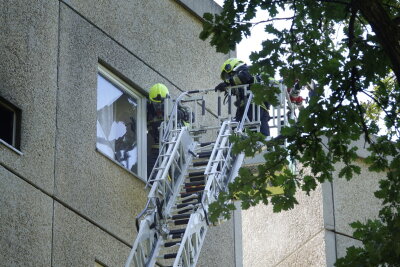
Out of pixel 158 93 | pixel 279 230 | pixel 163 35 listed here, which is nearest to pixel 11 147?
pixel 158 93

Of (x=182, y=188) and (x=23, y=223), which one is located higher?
(x=182, y=188)

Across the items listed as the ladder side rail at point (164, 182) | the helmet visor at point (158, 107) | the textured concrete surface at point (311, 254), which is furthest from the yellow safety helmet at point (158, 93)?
the textured concrete surface at point (311, 254)

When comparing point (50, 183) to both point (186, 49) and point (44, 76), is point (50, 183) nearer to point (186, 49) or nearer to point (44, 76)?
point (44, 76)

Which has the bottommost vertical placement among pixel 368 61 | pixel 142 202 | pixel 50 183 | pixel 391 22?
pixel 391 22

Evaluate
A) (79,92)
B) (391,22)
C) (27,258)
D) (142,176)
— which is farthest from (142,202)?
(391,22)

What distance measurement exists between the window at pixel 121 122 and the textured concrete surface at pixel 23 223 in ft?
6.66

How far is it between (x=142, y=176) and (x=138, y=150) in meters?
0.45

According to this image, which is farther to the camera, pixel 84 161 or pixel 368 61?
pixel 84 161

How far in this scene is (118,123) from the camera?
17.5 m

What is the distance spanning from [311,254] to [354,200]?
1222mm

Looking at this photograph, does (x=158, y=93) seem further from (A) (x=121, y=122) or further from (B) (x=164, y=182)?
(B) (x=164, y=182)

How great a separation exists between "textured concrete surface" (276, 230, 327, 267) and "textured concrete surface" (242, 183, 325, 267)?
0.12ft

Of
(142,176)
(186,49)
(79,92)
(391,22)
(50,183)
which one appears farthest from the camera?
(186,49)

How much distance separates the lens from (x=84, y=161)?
52.1ft
